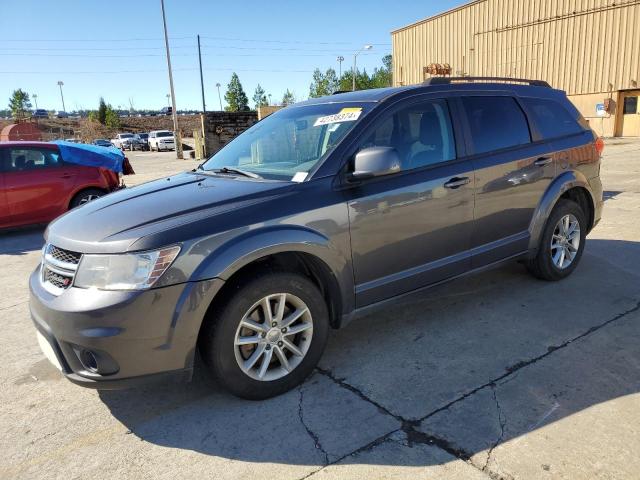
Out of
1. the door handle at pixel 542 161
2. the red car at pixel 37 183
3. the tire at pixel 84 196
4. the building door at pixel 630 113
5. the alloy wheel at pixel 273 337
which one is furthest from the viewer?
the building door at pixel 630 113

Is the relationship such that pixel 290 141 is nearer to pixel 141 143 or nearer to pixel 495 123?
pixel 495 123

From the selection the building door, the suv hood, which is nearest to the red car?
the suv hood

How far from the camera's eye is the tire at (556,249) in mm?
4539

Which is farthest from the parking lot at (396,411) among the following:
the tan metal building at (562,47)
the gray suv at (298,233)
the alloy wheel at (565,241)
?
the tan metal building at (562,47)

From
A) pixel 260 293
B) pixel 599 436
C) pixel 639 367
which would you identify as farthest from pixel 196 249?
pixel 639 367

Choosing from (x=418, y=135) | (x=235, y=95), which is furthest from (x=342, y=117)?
(x=235, y=95)

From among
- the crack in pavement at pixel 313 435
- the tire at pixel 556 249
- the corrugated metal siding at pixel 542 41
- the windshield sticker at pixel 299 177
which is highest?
the corrugated metal siding at pixel 542 41

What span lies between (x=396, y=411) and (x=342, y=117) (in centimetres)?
199

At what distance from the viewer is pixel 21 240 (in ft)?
26.6

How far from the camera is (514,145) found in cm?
422

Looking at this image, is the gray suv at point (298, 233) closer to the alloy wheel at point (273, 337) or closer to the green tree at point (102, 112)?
the alloy wheel at point (273, 337)

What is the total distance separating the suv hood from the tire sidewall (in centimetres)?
262

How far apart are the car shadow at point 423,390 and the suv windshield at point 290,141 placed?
123 cm

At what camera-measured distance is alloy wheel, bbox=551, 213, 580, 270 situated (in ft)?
15.3
